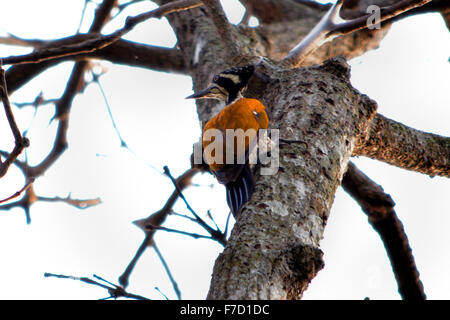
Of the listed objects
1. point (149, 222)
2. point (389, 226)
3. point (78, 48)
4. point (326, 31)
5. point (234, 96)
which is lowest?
point (389, 226)

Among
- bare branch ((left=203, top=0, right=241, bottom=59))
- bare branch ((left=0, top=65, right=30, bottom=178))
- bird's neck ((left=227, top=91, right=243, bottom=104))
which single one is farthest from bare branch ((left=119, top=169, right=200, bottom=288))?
bare branch ((left=0, top=65, right=30, bottom=178))

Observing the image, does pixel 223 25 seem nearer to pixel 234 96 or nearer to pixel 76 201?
pixel 234 96

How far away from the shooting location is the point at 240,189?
268 cm

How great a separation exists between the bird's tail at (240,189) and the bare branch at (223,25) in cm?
107

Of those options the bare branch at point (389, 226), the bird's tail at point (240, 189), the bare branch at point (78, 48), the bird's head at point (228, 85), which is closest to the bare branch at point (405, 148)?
the bare branch at point (389, 226)

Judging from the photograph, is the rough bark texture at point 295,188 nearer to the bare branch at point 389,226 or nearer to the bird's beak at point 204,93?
the bird's beak at point 204,93

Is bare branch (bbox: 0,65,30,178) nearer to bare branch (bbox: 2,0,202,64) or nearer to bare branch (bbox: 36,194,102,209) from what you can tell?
bare branch (bbox: 2,0,202,64)

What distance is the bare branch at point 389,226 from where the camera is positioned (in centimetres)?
369

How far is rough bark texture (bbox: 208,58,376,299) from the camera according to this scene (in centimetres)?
166

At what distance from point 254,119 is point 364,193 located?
57.9 inches

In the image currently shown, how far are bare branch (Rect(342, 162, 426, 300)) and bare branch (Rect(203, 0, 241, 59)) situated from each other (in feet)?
4.32

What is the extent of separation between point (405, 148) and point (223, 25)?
145 cm

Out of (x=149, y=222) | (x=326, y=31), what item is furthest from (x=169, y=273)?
(x=326, y=31)
